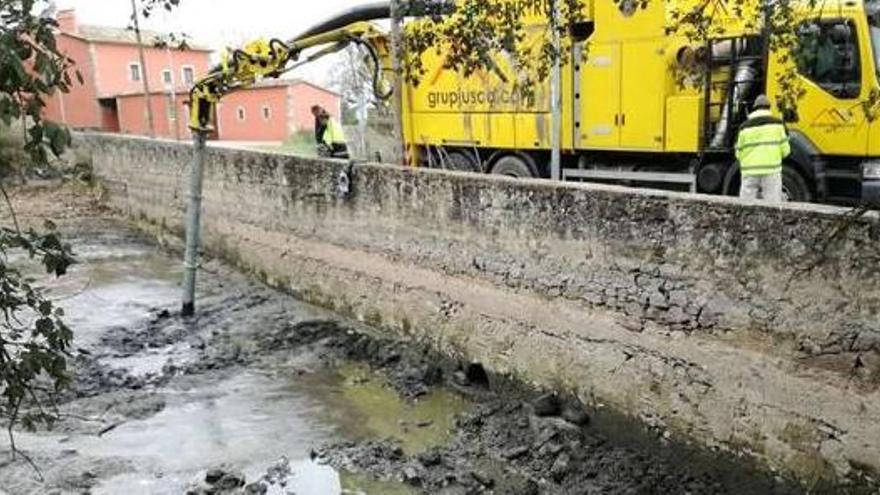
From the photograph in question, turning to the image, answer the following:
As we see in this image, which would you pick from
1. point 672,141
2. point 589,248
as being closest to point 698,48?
point 672,141

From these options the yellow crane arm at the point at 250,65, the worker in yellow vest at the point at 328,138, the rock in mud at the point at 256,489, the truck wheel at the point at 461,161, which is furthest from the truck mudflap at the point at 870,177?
the worker in yellow vest at the point at 328,138

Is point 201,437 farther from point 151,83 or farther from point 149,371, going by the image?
point 151,83

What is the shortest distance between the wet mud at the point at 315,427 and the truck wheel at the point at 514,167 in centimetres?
352

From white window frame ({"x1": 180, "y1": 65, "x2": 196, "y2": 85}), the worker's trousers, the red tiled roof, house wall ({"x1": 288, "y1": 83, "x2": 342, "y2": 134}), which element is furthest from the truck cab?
white window frame ({"x1": 180, "y1": 65, "x2": 196, "y2": 85})

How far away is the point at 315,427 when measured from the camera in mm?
8016

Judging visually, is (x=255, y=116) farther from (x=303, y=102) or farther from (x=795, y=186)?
(x=795, y=186)

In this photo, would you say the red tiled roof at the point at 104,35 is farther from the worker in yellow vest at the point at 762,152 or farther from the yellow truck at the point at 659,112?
the worker in yellow vest at the point at 762,152

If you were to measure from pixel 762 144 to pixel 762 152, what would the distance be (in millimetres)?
94

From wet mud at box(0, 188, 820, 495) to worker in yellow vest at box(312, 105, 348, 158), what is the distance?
317 cm

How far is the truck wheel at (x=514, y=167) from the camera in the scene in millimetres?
12016

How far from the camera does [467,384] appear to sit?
8.47 m

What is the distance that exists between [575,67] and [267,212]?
498 cm

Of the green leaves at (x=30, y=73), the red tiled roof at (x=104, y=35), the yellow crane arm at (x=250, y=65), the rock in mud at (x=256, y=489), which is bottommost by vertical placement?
the rock in mud at (x=256, y=489)

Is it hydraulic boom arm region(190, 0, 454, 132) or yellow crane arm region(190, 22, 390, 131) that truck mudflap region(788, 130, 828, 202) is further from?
yellow crane arm region(190, 22, 390, 131)
